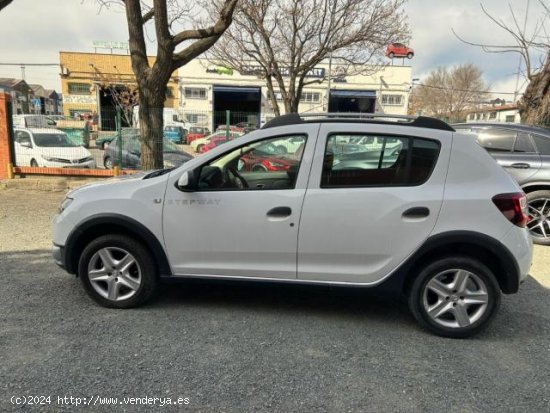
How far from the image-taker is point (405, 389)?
292 cm

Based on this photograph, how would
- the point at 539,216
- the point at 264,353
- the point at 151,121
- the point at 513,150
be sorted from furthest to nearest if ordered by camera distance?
the point at 151,121 < the point at 513,150 < the point at 539,216 < the point at 264,353

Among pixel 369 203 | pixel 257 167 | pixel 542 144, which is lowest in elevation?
pixel 369 203

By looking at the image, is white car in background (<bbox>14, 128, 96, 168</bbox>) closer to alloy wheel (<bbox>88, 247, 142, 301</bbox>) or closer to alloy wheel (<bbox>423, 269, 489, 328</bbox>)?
alloy wheel (<bbox>88, 247, 142, 301</bbox>)

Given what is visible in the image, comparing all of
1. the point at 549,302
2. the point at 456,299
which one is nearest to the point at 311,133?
the point at 456,299

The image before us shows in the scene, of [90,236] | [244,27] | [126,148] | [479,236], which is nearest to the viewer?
[479,236]

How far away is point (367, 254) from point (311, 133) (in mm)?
1113

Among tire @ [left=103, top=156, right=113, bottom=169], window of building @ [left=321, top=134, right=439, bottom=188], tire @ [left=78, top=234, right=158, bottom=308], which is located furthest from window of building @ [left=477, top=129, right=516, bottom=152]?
tire @ [left=103, top=156, right=113, bottom=169]

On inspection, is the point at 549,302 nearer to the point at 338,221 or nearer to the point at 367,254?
the point at 367,254

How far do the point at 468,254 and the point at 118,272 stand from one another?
3.02 m

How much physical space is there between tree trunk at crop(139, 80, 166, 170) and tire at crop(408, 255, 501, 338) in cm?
666

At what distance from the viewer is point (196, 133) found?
2008 cm

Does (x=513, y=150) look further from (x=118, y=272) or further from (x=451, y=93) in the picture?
(x=451, y=93)

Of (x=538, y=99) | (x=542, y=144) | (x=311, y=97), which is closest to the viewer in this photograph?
(x=542, y=144)

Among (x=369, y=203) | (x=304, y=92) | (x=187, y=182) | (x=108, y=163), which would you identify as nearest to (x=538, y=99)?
(x=369, y=203)
